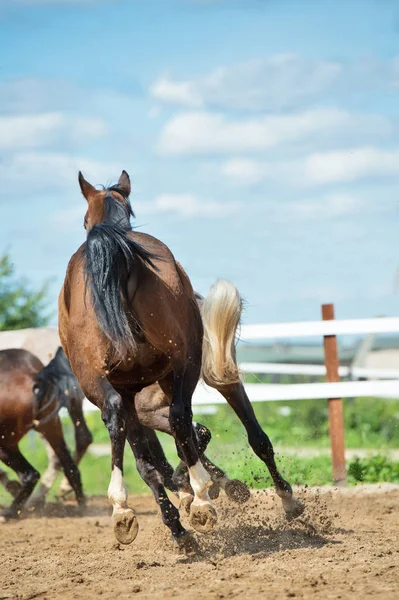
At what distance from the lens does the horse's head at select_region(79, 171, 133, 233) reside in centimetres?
554

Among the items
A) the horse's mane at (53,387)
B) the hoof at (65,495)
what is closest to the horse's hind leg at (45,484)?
the hoof at (65,495)

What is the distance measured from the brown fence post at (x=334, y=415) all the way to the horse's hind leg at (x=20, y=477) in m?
2.98

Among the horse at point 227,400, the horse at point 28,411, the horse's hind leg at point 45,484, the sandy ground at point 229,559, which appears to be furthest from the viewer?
the horse's hind leg at point 45,484

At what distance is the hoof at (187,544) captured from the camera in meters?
5.23

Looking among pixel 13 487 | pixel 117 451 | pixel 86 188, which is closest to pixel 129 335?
pixel 117 451

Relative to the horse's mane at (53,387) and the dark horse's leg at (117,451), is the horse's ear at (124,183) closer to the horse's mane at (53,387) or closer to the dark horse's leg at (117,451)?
the dark horse's leg at (117,451)

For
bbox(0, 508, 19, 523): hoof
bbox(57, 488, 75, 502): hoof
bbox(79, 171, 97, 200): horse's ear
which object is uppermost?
bbox(79, 171, 97, 200): horse's ear

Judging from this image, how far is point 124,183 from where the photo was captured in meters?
6.25

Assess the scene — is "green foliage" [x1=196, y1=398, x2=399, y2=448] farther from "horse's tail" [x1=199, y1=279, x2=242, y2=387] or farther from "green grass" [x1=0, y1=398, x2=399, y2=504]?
"horse's tail" [x1=199, y1=279, x2=242, y2=387]

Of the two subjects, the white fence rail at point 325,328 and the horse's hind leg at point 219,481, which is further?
the white fence rail at point 325,328

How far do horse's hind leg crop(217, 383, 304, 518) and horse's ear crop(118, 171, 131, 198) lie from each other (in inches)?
63.1

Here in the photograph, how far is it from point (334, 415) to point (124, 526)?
4.64 metres

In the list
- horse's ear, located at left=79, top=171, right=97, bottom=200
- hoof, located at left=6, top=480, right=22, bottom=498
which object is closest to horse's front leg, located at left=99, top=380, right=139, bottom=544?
horse's ear, located at left=79, top=171, right=97, bottom=200

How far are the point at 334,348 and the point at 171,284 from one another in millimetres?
4348
